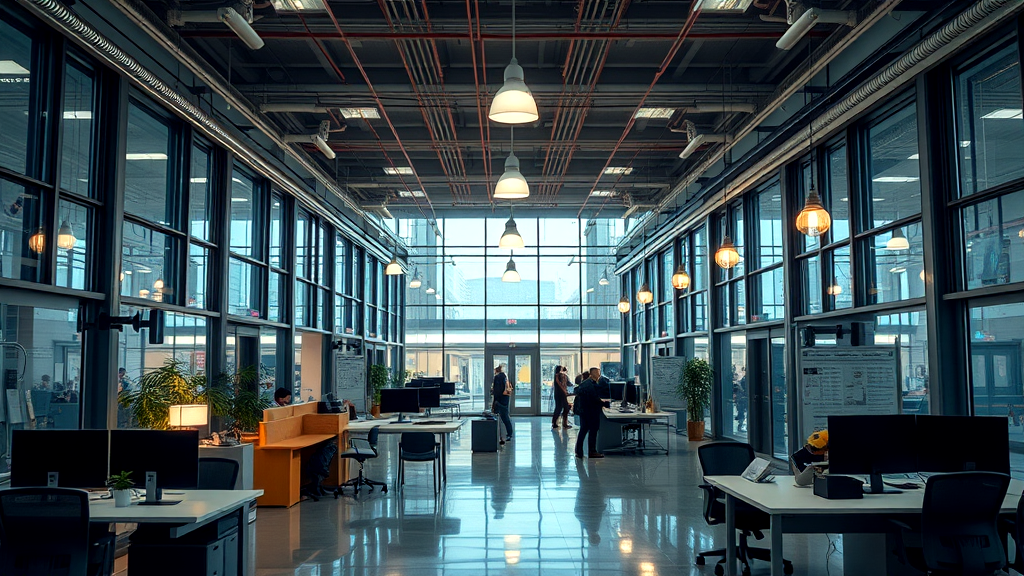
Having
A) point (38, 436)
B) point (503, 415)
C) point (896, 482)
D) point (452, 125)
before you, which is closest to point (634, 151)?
point (452, 125)

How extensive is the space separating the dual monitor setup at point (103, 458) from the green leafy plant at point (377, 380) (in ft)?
43.3

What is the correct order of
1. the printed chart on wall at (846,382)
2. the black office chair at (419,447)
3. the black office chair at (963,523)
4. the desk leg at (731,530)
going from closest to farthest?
the black office chair at (963,523) < the desk leg at (731,530) < the printed chart on wall at (846,382) < the black office chair at (419,447)

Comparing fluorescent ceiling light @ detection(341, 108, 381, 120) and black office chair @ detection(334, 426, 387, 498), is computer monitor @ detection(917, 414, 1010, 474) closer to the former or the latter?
black office chair @ detection(334, 426, 387, 498)

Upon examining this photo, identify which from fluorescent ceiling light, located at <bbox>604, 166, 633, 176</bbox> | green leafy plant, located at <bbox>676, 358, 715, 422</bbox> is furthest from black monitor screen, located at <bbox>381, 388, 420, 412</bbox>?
fluorescent ceiling light, located at <bbox>604, 166, 633, 176</bbox>

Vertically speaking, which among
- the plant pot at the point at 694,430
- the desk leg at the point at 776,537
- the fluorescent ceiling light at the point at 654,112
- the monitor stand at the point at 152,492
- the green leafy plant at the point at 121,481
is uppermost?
the fluorescent ceiling light at the point at 654,112

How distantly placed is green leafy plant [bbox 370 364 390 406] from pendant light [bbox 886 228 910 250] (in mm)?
12568

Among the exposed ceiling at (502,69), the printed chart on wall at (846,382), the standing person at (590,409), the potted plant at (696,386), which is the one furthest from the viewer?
the potted plant at (696,386)

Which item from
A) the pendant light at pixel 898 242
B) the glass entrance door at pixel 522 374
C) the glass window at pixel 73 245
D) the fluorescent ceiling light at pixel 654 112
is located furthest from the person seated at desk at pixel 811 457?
the glass entrance door at pixel 522 374

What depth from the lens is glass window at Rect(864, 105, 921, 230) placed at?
816 cm

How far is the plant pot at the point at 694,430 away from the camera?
15281 mm

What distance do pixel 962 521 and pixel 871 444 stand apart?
2.56 ft

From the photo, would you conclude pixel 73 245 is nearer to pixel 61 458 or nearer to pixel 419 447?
pixel 61 458

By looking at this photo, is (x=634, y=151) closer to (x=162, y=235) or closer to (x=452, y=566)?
(x=162, y=235)

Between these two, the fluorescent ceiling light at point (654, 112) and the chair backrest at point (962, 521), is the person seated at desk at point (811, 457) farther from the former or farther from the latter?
the fluorescent ceiling light at point (654, 112)
